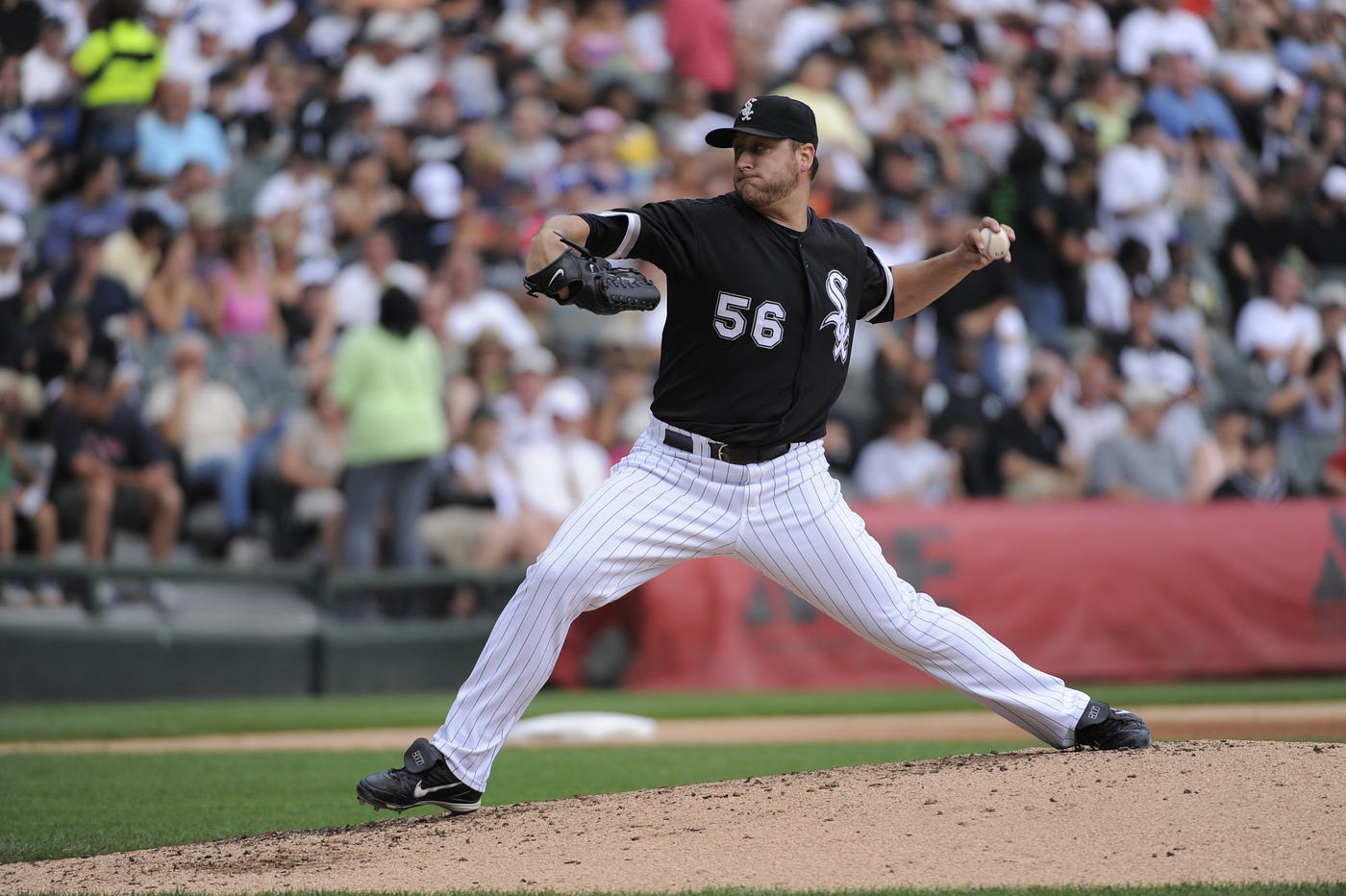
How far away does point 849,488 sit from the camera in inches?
471

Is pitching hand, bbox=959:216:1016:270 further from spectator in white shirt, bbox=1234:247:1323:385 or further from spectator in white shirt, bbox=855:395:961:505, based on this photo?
spectator in white shirt, bbox=1234:247:1323:385

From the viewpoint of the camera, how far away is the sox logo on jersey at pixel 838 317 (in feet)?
17.1

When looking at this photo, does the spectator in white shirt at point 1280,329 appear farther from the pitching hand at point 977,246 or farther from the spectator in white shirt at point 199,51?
the pitching hand at point 977,246

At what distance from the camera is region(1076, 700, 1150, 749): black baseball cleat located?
5.27 meters

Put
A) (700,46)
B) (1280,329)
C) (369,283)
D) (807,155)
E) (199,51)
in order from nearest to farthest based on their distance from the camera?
(807,155), (369,283), (199,51), (1280,329), (700,46)

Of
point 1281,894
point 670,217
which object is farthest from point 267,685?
point 1281,894

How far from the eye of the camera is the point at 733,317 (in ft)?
16.5

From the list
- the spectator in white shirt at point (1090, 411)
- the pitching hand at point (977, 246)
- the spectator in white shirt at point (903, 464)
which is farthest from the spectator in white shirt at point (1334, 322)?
the pitching hand at point (977, 246)

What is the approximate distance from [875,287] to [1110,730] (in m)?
1.65

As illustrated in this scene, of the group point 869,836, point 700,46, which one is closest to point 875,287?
point 869,836

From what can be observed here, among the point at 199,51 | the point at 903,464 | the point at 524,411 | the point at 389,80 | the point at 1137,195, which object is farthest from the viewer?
the point at 1137,195

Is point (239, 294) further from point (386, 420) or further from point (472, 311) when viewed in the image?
point (386, 420)

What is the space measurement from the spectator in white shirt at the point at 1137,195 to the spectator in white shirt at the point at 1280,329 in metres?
0.90

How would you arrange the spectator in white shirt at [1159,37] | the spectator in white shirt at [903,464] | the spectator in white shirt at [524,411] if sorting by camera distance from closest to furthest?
the spectator in white shirt at [524,411] → the spectator in white shirt at [903,464] → the spectator in white shirt at [1159,37]
